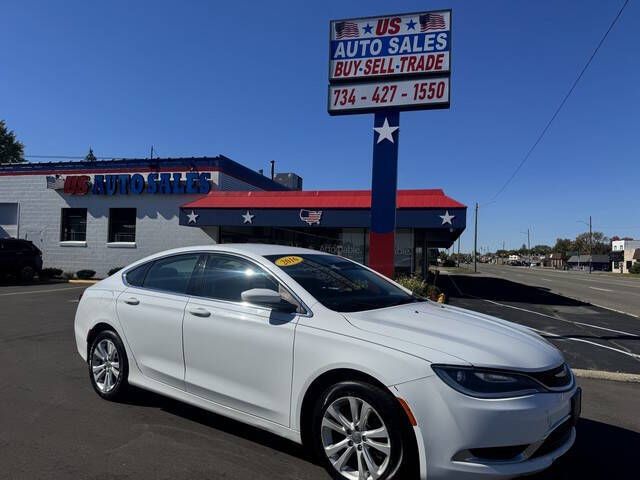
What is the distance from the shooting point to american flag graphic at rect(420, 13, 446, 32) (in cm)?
1158

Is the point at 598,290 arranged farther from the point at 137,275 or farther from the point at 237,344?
the point at 237,344

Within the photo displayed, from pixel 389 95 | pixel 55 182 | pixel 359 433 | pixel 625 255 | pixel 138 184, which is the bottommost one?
pixel 359 433

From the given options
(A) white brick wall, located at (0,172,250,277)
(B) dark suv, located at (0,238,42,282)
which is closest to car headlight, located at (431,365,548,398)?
(A) white brick wall, located at (0,172,250,277)

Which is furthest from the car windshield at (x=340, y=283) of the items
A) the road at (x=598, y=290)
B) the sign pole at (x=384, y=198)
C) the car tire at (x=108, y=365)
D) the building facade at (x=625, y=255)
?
the building facade at (x=625, y=255)

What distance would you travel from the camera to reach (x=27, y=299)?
14.1 m

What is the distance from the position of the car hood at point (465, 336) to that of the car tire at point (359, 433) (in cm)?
41

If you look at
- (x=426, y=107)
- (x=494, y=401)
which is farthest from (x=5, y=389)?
(x=426, y=107)

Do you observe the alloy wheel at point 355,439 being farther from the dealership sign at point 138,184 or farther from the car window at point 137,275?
the dealership sign at point 138,184

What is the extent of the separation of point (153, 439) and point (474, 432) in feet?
8.68

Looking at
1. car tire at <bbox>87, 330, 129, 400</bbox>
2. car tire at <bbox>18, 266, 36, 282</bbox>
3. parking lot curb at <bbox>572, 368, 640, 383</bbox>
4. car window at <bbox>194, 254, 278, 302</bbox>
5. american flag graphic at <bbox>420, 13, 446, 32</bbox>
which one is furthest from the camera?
car tire at <bbox>18, 266, 36, 282</bbox>

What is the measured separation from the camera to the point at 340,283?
4227 millimetres

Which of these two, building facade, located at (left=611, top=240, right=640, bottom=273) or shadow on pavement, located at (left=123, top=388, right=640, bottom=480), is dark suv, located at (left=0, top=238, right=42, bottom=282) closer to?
shadow on pavement, located at (left=123, top=388, right=640, bottom=480)

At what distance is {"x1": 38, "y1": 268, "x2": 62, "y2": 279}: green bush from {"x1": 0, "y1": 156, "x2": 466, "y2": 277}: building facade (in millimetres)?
1011

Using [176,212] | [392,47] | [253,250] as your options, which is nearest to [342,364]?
[253,250]
